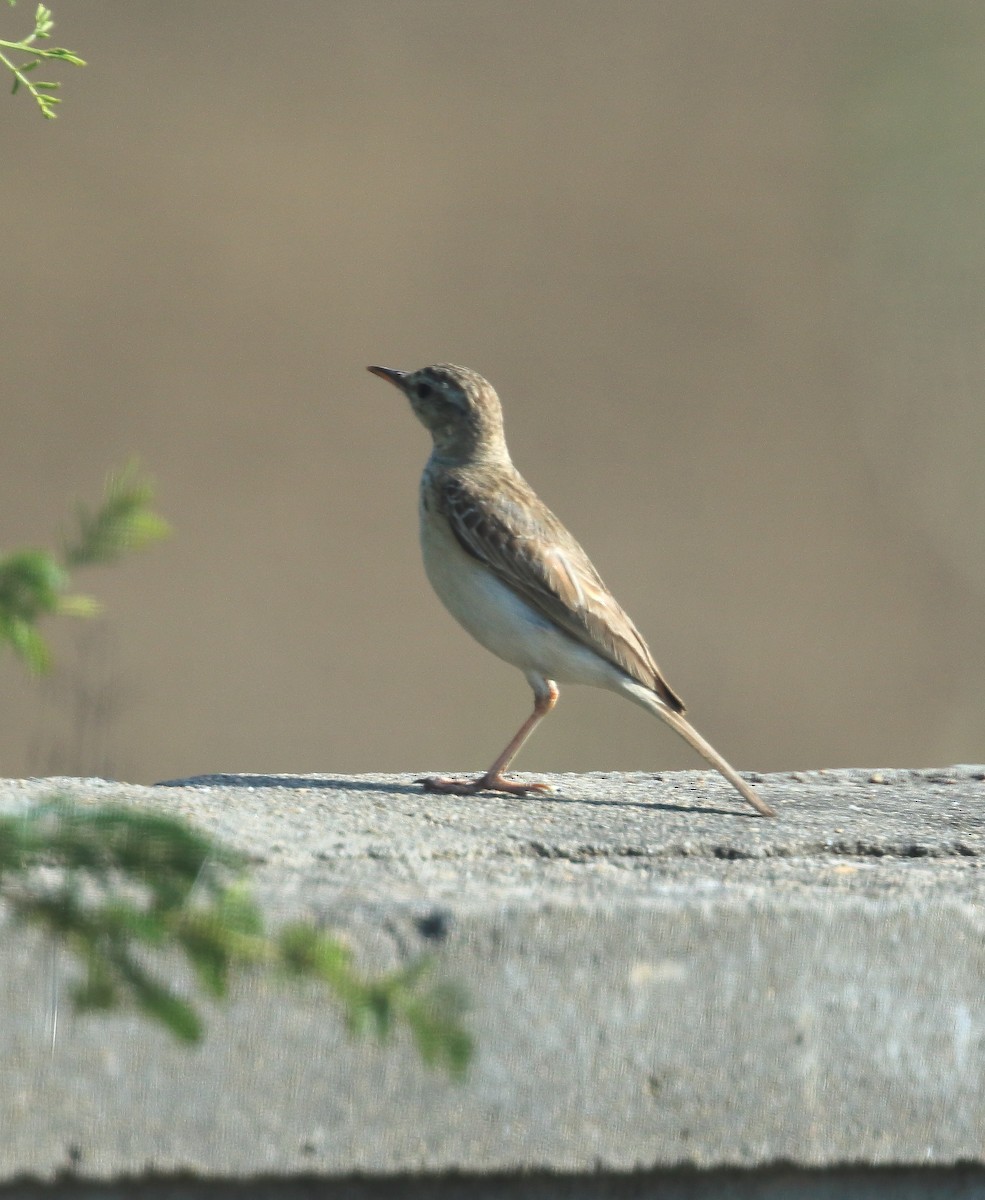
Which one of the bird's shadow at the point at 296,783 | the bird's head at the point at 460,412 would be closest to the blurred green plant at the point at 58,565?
the bird's shadow at the point at 296,783

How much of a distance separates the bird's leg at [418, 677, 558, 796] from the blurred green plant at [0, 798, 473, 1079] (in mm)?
2244

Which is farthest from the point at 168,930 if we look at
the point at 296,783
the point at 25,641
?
the point at 296,783

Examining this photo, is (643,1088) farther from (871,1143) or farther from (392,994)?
(392,994)

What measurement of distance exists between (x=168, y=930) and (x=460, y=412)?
3.18 meters

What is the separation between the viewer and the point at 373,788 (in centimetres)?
346

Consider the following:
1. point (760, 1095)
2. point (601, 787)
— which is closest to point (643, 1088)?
point (760, 1095)

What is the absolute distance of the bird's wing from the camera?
12.4 ft

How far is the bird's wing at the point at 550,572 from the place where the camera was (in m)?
3.77

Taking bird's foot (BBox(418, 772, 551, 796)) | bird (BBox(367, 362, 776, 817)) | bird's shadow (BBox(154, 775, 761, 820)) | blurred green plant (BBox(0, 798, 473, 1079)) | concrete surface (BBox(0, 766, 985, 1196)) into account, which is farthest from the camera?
bird (BBox(367, 362, 776, 817))

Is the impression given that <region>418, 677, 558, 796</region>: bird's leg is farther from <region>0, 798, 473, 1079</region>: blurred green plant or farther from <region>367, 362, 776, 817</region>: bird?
<region>0, 798, 473, 1079</region>: blurred green plant

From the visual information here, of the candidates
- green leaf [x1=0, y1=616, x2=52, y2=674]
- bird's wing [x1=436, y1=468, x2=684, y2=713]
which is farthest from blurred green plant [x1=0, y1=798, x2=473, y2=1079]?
→ bird's wing [x1=436, y1=468, x2=684, y2=713]

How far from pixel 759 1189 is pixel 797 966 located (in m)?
0.32

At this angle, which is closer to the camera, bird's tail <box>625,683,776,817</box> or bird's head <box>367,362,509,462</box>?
bird's tail <box>625,683,776,817</box>

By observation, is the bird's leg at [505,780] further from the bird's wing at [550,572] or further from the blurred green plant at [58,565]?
the blurred green plant at [58,565]
